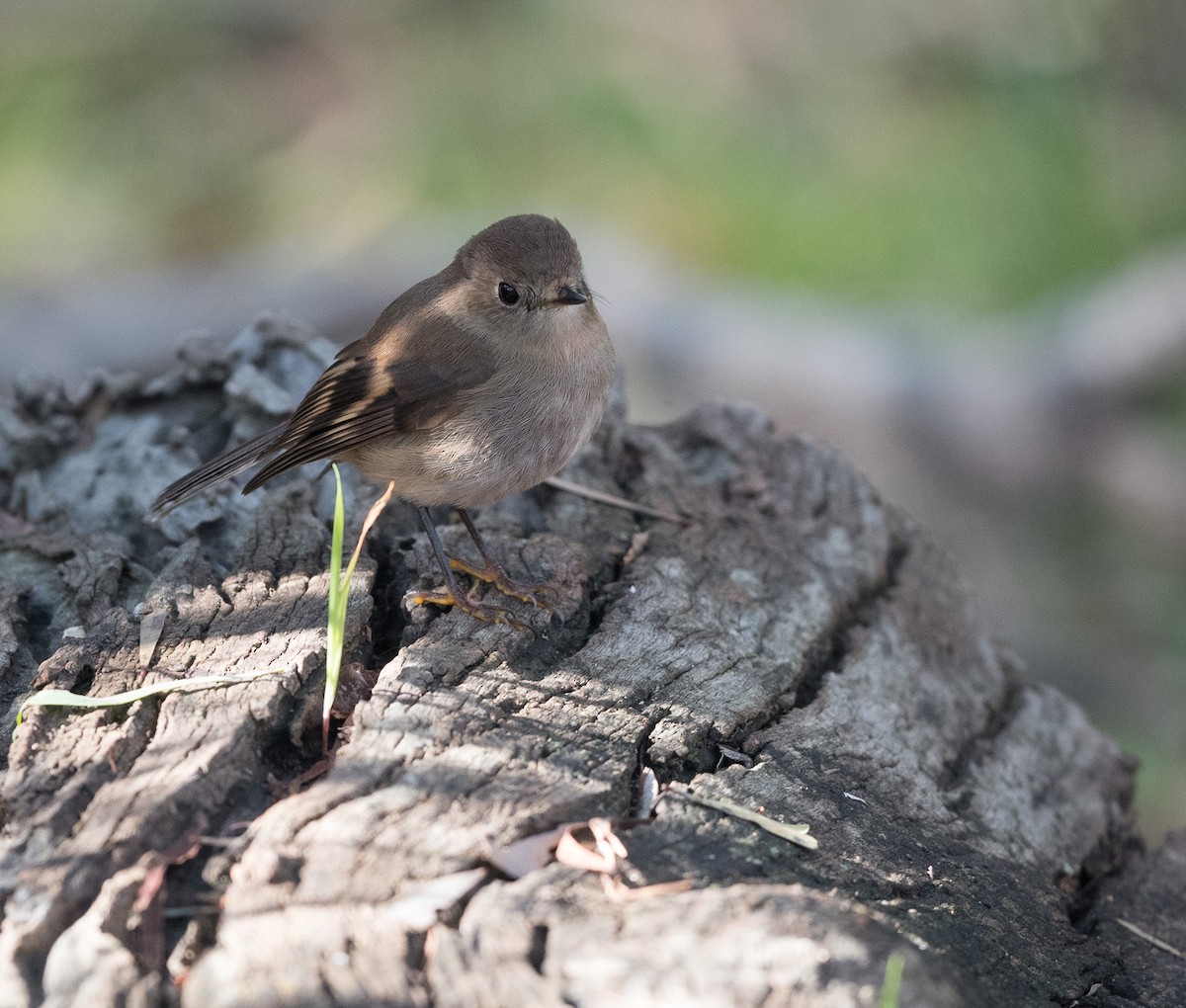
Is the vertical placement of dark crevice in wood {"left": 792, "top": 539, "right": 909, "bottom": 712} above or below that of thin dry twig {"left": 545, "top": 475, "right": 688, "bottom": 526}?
below

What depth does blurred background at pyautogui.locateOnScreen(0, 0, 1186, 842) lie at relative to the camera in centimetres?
691

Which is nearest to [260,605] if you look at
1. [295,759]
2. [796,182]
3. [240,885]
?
[295,759]

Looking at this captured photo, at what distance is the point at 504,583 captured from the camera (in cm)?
332

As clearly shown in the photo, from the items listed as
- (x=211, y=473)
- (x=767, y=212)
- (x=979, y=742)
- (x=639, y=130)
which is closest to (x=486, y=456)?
(x=211, y=473)

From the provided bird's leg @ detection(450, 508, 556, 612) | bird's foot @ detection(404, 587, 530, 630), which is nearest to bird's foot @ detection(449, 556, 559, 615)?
bird's leg @ detection(450, 508, 556, 612)

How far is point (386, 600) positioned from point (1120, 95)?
6.30 meters

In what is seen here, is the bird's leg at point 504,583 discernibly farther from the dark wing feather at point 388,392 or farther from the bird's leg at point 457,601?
the dark wing feather at point 388,392

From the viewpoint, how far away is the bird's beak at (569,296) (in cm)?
382

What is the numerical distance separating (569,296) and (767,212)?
16.5 ft

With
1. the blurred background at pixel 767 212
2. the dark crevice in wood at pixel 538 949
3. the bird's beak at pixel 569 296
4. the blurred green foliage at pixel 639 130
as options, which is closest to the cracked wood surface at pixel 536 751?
the dark crevice in wood at pixel 538 949

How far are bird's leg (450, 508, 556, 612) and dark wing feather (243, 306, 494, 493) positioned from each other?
0.44m

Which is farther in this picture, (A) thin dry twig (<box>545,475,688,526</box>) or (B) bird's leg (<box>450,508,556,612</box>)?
(A) thin dry twig (<box>545,475,688,526</box>)

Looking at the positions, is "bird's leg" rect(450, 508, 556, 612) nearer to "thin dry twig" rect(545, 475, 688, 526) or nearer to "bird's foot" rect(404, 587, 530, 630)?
"bird's foot" rect(404, 587, 530, 630)

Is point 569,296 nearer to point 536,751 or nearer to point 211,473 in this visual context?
point 211,473
